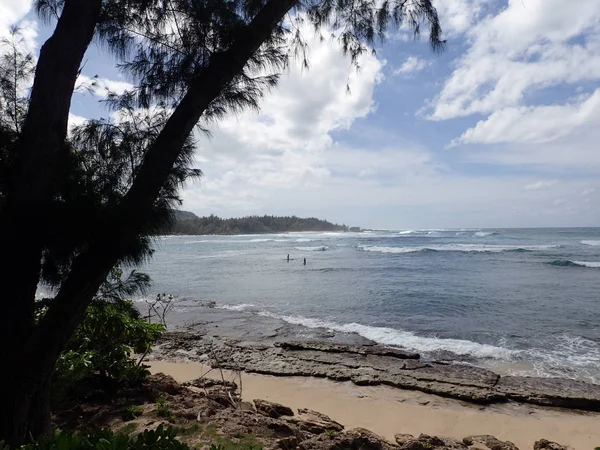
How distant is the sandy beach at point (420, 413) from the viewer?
5.54 metres

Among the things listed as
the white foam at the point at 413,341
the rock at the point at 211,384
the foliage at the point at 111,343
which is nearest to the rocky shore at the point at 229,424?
the foliage at the point at 111,343

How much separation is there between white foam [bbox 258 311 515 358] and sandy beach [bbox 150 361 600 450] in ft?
9.76

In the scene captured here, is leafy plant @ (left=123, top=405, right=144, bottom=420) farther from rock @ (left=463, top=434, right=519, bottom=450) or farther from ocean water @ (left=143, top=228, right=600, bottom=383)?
rock @ (left=463, top=434, right=519, bottom=450)

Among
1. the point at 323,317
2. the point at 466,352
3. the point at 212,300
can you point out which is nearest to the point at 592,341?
the point at 466,352

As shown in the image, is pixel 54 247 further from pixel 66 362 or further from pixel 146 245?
→ pixel 66 362

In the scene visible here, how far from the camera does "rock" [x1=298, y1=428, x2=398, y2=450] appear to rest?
390 cm

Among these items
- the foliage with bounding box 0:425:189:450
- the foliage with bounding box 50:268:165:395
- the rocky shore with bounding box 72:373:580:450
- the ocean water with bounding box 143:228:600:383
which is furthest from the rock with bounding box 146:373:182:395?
the foliage with bounding box 0:425:189:450

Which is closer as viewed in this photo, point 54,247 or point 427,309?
point 54,247

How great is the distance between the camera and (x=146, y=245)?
262cm

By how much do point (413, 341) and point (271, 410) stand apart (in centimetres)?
601

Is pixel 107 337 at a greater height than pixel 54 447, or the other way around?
pixel 54 447

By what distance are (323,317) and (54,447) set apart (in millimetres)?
11908

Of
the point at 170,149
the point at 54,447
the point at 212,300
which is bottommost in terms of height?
the point at 212,300

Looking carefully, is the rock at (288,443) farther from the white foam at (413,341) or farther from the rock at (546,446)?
the white foam at (413,341)
